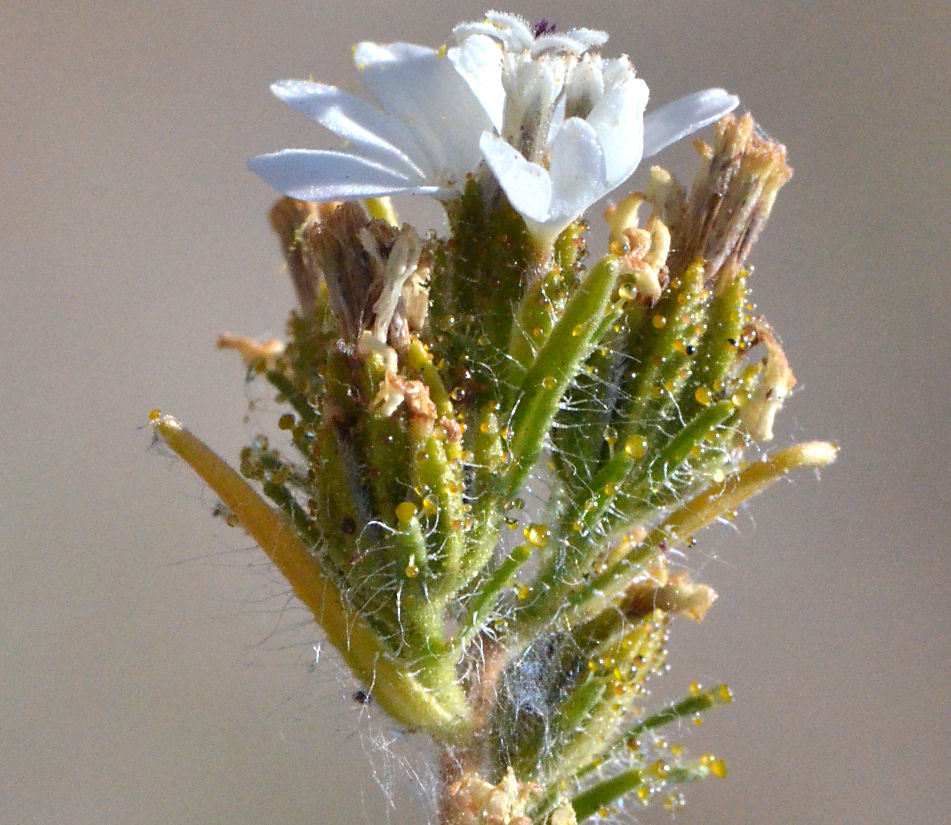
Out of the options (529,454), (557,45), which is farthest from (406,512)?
(557,45)

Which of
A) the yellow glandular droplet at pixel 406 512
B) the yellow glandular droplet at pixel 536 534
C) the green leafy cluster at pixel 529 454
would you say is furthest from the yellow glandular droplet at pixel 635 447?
the yellow glandular droplet at pixel 406 512

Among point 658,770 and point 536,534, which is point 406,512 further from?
point 658,770

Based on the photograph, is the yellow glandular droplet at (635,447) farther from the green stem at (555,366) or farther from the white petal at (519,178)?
the white petal at (519,178)

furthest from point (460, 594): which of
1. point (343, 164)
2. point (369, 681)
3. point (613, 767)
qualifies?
point (613, 767)

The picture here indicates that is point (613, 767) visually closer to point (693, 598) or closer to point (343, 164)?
point (693, 598)

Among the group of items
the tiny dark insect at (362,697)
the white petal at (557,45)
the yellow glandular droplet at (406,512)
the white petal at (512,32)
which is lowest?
the tiny dark insect at (362,697)
